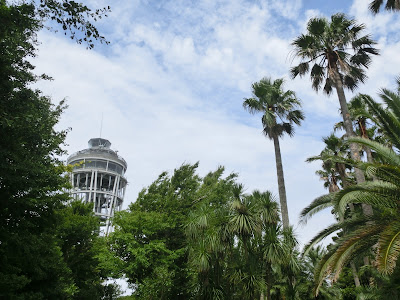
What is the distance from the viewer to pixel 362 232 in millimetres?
9828

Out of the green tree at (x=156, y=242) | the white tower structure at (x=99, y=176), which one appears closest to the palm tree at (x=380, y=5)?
the green tree at (x=156, y=242)

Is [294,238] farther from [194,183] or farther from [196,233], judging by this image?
[194,183]

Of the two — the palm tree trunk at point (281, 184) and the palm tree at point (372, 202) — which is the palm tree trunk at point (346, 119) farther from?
the palm tree trunk at point (281, 184)

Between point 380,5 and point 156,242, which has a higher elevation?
point 380,5

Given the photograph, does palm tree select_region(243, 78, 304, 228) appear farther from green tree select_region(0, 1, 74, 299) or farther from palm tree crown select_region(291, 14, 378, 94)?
green tree select_region(0, 1, 74, 299)

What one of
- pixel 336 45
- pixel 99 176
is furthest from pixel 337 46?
pixel 99 176

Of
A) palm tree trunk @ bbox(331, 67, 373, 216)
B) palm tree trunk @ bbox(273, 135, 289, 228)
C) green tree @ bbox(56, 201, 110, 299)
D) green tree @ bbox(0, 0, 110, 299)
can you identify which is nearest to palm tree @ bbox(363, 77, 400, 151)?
palm tree trunk @ bbox(331, 67, 373, 216)

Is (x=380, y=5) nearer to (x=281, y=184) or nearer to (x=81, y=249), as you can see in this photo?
(x=281, y=184)

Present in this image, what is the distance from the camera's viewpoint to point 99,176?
5984 centimetres

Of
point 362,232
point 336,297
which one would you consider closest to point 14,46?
point 362,232

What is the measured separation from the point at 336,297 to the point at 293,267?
6891 mm

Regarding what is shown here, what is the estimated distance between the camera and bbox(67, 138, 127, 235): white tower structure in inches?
2340

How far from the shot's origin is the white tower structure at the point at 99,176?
59.4 meters

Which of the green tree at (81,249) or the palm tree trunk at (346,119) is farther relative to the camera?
the green tree at (81,249)
